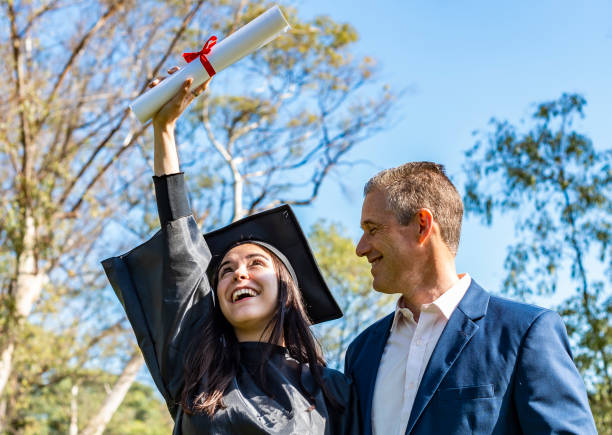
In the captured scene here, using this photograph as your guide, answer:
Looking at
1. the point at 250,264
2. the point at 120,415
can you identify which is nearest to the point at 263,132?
the point at 250,264

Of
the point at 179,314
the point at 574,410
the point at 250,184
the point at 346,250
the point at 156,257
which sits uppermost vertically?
the point at 250,184

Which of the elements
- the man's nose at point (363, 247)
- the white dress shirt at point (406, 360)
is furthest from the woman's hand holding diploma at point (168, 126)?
the white dress shirt at point (406, 360)

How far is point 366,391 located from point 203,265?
85 centimetres

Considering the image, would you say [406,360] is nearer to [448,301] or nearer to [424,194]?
[448,301]

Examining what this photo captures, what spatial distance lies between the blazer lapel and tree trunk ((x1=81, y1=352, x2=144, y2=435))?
1133cm

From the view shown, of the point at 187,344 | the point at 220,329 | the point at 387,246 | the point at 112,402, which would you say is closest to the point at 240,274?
the point at 220,329

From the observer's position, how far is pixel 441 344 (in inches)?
96.2

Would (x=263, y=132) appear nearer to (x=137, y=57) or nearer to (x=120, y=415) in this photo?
(x=137, y=57)

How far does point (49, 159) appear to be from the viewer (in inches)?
518

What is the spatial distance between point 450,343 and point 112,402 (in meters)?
11.7

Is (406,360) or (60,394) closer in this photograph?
(406,360)

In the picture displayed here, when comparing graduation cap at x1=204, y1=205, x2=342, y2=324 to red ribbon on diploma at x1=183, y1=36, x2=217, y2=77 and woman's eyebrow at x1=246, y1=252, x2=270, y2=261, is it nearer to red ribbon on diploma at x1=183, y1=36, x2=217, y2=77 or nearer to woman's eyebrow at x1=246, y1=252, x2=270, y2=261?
woman's eyebrow at x1=246, y1=252, x2=270, y2=261

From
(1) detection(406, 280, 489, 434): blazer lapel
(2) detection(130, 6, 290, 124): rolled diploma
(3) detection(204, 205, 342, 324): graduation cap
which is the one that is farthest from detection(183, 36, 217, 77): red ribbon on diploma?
(1) detection(406, 280, 489, 434): blazer lapel

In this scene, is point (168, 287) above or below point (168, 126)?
below
